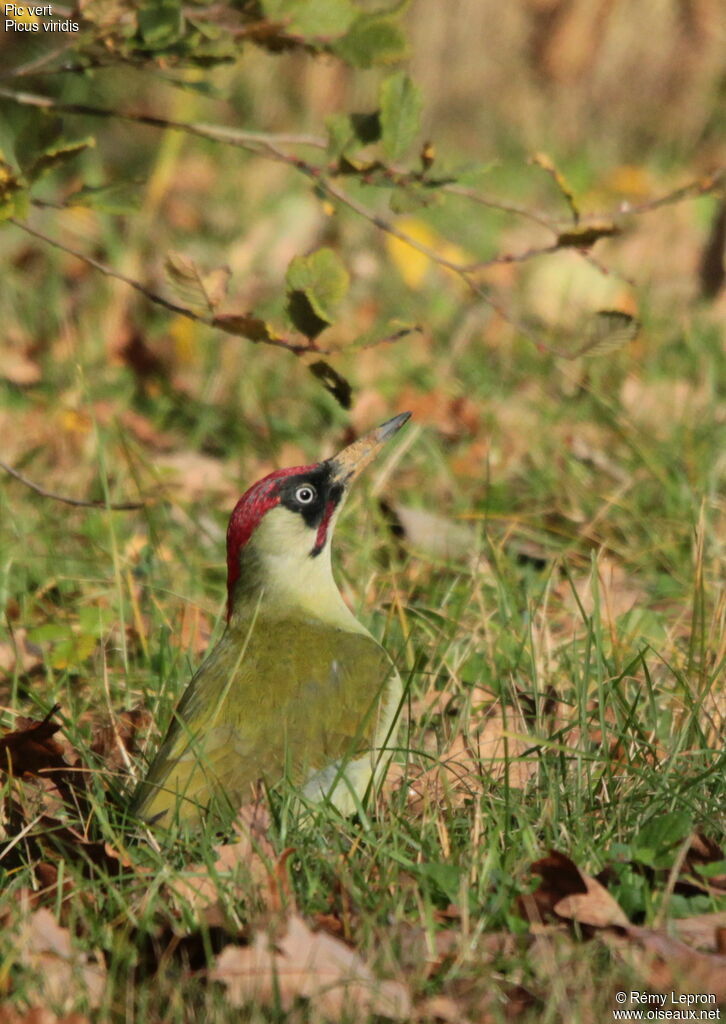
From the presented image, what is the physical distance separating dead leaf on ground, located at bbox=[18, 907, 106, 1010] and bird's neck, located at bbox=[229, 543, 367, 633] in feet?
3.43

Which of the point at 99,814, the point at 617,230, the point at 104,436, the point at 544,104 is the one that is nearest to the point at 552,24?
the point at 544,104

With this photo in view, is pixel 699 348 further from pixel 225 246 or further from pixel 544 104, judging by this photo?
pixel 544 104

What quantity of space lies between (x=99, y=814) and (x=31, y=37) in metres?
5.25

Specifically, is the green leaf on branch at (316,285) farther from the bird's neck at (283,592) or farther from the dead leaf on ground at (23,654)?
the dead leaf on ground at (23,654)

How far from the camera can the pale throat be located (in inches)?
125

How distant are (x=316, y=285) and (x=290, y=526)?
573mm

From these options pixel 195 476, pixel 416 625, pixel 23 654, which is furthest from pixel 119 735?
pixel 195 476

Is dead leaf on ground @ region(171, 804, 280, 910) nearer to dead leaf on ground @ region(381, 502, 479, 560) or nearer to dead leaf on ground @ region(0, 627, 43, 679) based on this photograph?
dead leaf on ground @ region(0, 627, 43, 679)

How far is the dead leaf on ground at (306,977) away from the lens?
6.55ft

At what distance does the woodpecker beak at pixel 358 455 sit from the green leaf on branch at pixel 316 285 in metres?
0.38

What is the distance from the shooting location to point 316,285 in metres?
2.94

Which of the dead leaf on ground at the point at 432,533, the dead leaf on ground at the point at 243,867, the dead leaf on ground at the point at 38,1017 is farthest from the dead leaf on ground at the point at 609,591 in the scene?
the dead leaf on ground at the point at 38,1017

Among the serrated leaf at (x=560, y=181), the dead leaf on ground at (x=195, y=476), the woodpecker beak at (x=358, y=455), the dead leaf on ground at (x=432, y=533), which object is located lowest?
the dead leaf on ground at (x=195, y=476)

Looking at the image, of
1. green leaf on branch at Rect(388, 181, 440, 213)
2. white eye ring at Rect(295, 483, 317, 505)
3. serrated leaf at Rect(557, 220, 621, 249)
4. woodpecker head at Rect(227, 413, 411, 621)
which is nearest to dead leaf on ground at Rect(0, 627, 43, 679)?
woodpecker head at Rect(227, 413, 411, 621)
